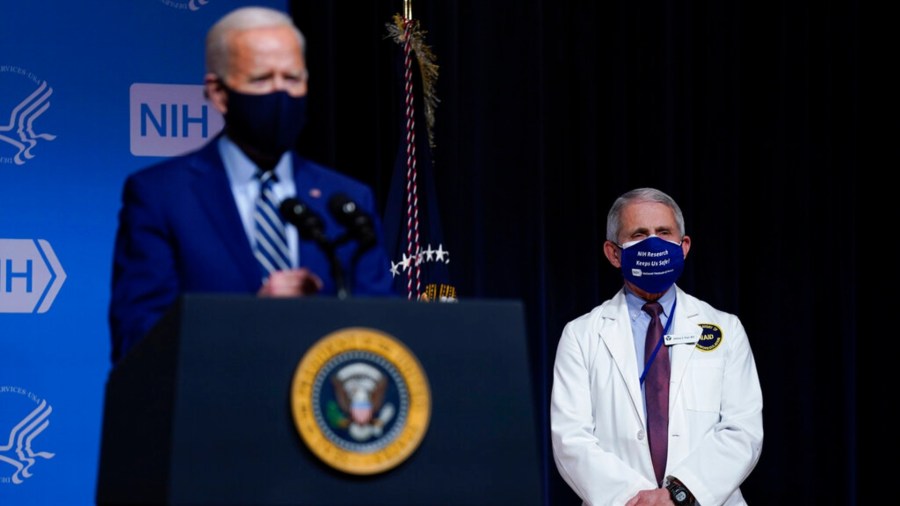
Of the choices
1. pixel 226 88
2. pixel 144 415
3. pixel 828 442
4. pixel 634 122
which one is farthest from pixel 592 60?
pixel 144 415

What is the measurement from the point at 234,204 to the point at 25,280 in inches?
98.9

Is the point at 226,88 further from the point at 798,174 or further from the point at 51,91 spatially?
the point at 798,174

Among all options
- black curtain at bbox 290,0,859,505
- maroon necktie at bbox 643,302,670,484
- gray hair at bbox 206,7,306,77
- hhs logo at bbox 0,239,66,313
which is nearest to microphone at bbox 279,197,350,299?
gray hair at bbox 206,7,306,77

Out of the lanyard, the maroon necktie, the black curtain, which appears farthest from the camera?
the black curtain

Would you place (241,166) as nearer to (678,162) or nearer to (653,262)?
(653,262)

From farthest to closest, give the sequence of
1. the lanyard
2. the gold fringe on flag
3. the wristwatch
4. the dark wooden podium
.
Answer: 1. the gold fringe on flag
2. the lanyard
3. the wristwatch
4. the dark wooden podium

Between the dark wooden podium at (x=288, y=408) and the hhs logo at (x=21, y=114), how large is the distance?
273 cm

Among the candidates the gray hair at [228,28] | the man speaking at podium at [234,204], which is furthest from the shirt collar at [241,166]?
the gray hair at [228,28]

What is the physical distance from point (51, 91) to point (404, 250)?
4.41 feet

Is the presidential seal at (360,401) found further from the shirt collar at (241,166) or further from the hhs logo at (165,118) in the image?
the hhs logo at (165,118)

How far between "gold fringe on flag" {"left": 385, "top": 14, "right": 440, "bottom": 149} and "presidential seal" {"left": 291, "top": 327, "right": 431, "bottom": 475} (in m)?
2.79

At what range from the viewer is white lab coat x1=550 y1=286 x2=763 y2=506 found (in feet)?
11.9

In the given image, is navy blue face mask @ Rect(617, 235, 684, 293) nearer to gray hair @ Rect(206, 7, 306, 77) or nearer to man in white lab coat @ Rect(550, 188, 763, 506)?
man in white lab coat @ Rect(550, 188, 763, 506)

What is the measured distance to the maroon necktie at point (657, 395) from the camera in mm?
3688
